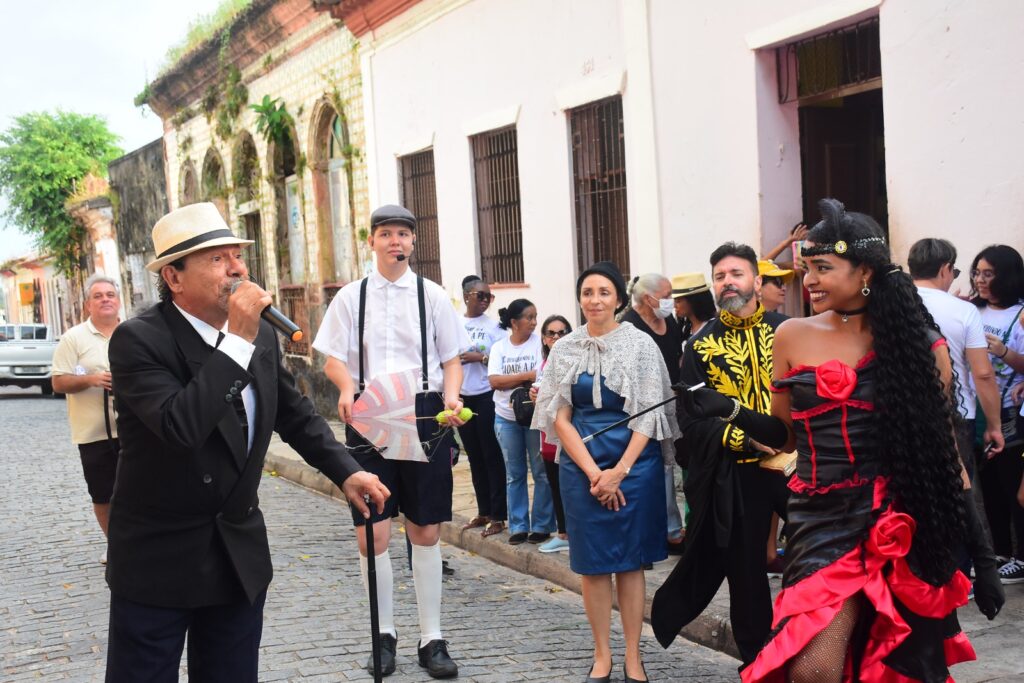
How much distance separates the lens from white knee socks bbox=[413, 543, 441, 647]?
5.61 m

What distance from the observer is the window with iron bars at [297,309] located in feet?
61.1

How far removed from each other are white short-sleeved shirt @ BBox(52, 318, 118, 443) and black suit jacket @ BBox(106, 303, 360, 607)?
431cm

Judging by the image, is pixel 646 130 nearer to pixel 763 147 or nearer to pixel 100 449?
pixel 763 147

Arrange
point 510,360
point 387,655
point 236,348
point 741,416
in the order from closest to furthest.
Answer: point 236,348
point 741,416
point 387,655
point 510,360

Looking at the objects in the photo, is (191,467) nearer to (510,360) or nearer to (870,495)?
(870,495)

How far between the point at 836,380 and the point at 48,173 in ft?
129

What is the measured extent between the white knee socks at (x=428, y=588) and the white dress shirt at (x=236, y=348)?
222 cm

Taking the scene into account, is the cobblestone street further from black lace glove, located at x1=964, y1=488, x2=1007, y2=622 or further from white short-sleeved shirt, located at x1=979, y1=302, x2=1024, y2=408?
white short-sleeved shirt, located at x1=979, y1=302, x2=1024, y2=408

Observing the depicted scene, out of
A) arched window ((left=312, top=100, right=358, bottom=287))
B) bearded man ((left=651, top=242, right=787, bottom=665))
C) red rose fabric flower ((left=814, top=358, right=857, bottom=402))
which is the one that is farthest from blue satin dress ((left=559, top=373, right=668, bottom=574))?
arched window ((left=312, top=100, right=358, bottom=287))

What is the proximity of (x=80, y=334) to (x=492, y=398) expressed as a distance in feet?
9.86

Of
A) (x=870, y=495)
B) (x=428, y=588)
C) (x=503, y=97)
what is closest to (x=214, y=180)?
(x=503, y=97)

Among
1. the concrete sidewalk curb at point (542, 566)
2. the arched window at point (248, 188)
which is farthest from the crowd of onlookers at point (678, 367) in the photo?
the arched window at point (248, 188)

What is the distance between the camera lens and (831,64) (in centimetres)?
832

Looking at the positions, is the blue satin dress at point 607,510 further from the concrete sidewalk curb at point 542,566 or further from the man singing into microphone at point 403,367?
the concrete sidewalk curb at point 542,566
